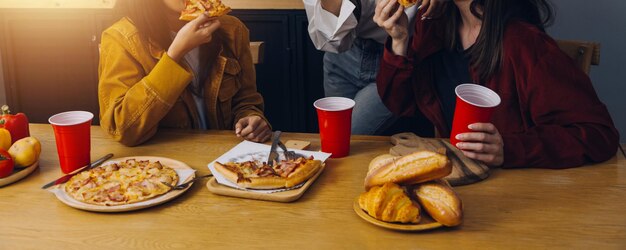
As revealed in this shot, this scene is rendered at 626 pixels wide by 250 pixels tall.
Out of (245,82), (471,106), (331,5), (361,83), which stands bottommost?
(361,83)

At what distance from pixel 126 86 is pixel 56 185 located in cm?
44

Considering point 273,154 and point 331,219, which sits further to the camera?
point 273,154

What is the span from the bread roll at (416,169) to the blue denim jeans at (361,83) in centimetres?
113

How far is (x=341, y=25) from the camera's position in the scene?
2.21 m

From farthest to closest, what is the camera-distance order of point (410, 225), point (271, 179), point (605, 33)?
point (605, 33) < point (271, 179) < point (410, 225)

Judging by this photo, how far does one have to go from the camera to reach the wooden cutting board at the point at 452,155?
1354mm

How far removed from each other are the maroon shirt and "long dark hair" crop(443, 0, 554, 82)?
2 cm

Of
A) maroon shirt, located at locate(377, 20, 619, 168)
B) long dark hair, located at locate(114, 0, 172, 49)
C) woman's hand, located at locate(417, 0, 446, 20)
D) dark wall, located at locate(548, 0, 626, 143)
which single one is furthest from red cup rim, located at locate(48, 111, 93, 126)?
dark wall, located at locate(548, 0, 626, 143)

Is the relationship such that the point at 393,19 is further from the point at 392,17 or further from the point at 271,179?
the point at 271,179

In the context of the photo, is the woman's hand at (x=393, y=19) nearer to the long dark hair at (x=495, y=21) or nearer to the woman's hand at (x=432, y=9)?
the woman's hand at (x=432, y=9)

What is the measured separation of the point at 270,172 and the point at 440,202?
15.3 inches

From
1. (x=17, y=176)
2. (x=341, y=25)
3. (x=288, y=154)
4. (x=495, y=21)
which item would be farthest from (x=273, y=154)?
(x=341, y=25)

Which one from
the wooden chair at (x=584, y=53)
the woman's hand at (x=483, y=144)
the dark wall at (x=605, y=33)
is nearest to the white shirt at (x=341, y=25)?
the wooden chair at (x=584, y=53)

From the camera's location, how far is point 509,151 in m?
1.43
